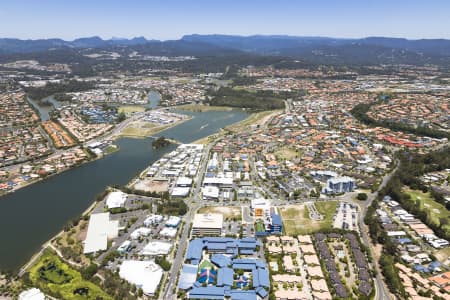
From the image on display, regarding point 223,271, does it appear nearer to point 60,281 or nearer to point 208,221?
point 208,221

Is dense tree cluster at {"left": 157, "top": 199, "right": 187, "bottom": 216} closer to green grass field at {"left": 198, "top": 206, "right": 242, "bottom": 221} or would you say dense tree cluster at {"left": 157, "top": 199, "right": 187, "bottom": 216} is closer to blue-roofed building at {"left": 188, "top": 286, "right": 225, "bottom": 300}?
green grass field at {"left": 198, "top": 206, "right": 242, "bottom": 221}

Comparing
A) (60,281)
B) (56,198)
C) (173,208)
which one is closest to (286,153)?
(173,208)

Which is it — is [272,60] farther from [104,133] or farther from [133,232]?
[133,232]

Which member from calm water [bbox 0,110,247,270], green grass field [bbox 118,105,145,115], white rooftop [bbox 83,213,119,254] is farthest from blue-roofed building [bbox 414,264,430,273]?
green grass field [bbox 118,105,145,115]

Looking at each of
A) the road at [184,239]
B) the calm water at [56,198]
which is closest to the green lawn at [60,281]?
the calm water at [56,198]

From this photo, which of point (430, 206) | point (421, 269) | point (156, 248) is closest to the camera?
point (421, 269)

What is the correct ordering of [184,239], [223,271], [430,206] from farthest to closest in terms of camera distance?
[430,206], [184,239], [223,271]

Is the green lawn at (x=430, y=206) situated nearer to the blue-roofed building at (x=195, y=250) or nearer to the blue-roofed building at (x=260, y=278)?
the blue-roofed building at (x=260, y=278)
